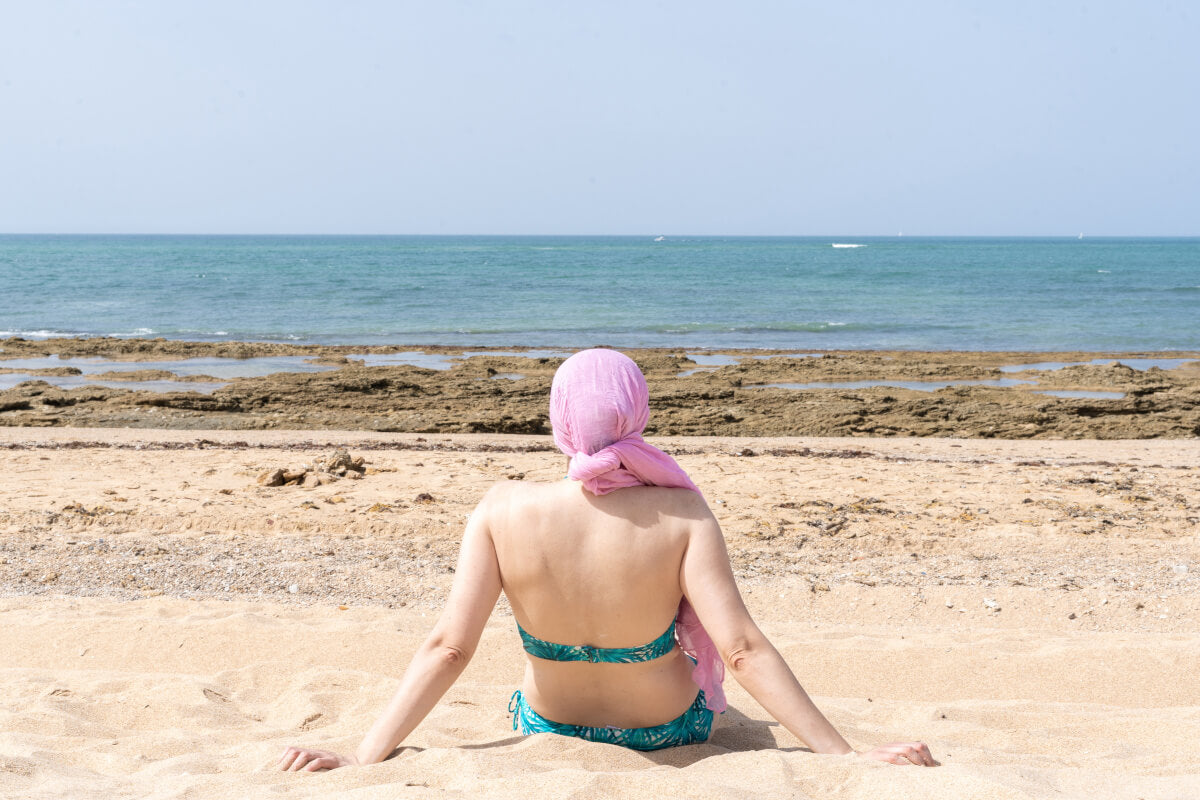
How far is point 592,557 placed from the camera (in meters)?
2.32

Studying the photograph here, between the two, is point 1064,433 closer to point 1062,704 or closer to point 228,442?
point 1062,704

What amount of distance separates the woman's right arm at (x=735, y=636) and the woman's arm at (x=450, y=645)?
0.50 meters

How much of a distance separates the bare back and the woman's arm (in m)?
0.04

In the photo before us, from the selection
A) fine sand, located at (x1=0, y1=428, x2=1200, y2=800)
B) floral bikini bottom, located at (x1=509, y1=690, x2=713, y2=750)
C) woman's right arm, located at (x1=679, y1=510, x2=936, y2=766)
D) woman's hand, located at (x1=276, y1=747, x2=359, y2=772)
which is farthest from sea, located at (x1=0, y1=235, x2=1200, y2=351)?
woman's right arm, located at (x1=679, y1=510, x2=936, y2=766)

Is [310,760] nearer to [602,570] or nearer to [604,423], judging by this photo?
[602,570]

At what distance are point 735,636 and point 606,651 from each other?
0.38m

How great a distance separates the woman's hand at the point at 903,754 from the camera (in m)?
2.33

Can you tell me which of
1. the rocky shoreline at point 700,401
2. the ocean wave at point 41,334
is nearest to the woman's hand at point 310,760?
the rocky shoreline at point 700,401

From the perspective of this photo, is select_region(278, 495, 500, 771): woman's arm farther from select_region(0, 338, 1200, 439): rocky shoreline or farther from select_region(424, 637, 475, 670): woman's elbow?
select_region(0, 338, 1200, 439): rocky shoreline

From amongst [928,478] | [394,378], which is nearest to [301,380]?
[394,378]

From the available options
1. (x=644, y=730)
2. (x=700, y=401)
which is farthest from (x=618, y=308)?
(x=644, y=730)

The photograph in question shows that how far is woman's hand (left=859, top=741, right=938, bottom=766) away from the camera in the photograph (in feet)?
7.63

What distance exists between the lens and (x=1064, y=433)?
11.4 metres

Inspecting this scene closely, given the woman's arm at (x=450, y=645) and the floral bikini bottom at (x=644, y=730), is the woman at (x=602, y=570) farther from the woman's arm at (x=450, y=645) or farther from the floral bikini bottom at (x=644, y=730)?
the floral bikini bottom at (x=644, y=730)
